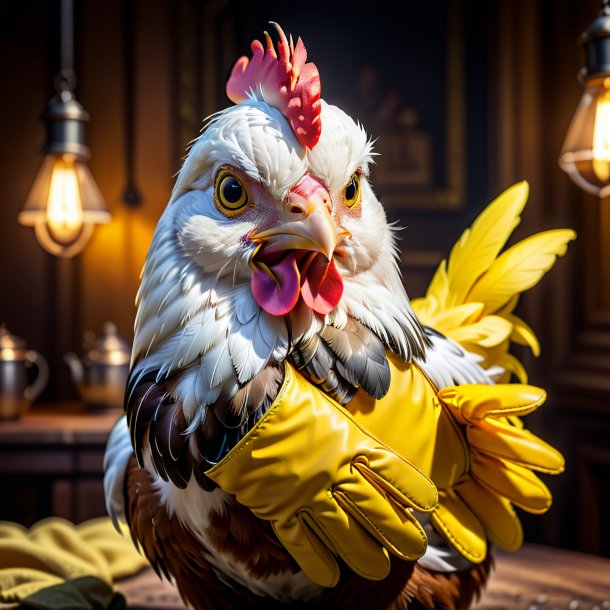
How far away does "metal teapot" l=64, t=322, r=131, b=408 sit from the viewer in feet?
5.09

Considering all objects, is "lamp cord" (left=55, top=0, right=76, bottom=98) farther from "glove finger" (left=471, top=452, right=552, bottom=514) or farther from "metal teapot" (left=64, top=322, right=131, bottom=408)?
"glove finger" (left=471, top=452, right=552, bottom=514)

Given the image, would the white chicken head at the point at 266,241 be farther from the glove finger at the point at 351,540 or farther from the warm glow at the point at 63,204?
the warm glow at the point at 63,204

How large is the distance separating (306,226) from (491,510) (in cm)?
30

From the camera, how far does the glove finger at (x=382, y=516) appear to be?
545mm

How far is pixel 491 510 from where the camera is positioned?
2.22 ft

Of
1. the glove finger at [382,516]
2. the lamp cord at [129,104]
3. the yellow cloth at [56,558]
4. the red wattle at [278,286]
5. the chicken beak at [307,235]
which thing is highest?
the lamp cord at [129,104]

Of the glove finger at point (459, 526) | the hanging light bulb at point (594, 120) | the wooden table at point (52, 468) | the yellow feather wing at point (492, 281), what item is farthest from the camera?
the wooden table at point (52, 468)

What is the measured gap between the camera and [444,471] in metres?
0.62

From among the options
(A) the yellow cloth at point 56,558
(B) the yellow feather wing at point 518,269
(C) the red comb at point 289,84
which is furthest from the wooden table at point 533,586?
(C) the red comb at point 289,84

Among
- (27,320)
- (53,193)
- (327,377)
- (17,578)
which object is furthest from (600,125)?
(27,320)

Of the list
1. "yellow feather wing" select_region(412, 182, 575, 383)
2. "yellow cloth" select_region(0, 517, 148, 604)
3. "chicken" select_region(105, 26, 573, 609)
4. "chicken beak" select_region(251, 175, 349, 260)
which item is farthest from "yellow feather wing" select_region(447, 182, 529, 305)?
"yellow cloth" select_region(0, 517, 148, 604)

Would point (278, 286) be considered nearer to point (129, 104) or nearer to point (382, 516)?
point (382, 516)

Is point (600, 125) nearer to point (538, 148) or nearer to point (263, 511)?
point (538, 148)

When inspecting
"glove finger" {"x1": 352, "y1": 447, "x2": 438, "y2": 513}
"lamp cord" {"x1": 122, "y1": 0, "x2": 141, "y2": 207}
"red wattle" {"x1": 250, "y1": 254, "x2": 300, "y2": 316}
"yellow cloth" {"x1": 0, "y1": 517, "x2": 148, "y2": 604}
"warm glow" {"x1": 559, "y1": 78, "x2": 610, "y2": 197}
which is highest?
"lamp cord" {"x1": 122, "y1": 0, "x2": 141, "y2": 207}
